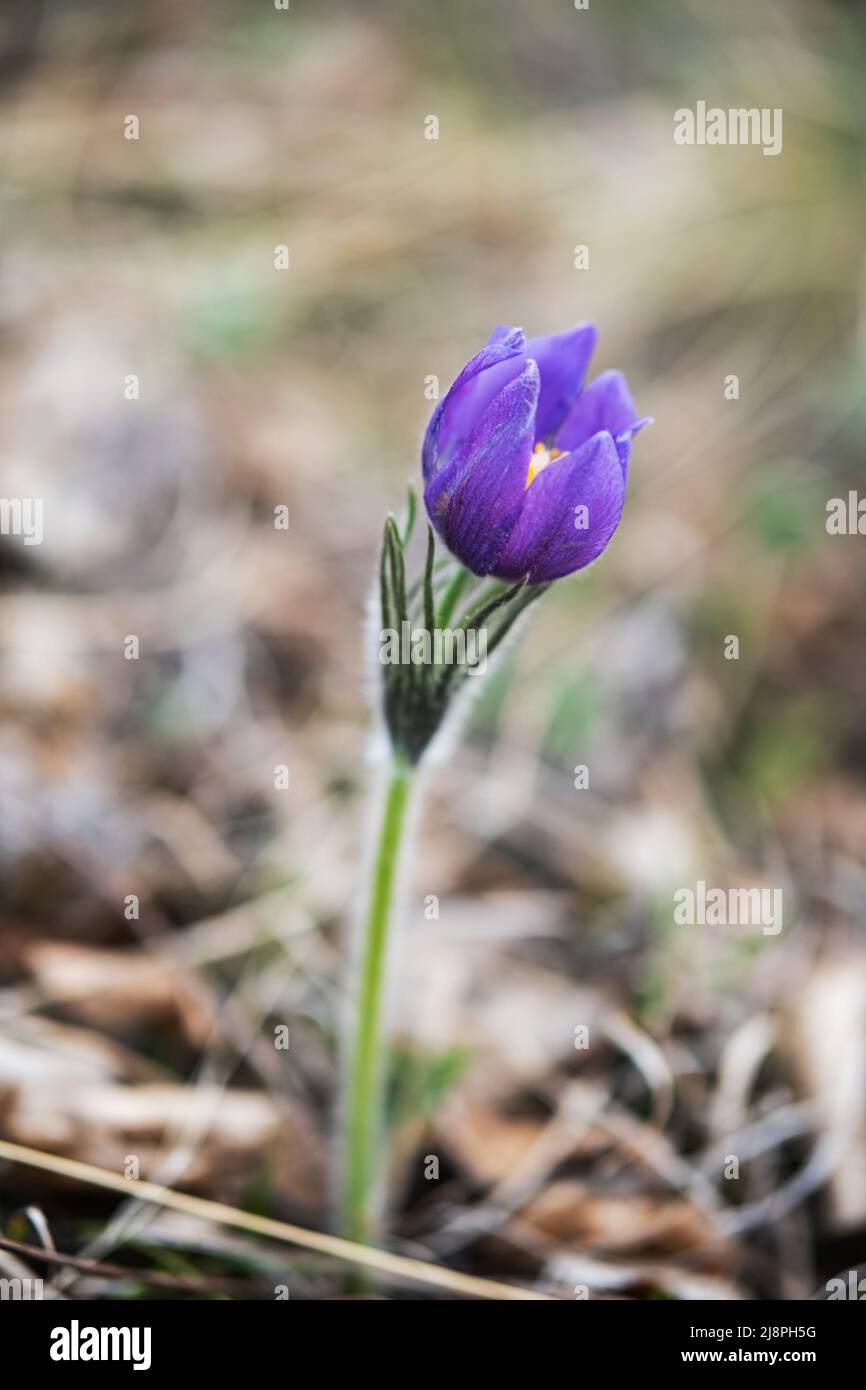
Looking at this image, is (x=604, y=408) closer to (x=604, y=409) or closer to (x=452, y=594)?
(x=604, y=409)

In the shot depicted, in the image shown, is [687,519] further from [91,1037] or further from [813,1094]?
[91,1037]

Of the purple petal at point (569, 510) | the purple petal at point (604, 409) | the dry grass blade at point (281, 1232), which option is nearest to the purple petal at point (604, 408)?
the purple petal at point (604, 409)

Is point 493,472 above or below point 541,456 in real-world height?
below

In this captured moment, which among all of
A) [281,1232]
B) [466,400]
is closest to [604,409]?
[466,400]

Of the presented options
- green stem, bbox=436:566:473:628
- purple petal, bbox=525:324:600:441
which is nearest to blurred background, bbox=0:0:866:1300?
green stem, bbox=436:566:473:628

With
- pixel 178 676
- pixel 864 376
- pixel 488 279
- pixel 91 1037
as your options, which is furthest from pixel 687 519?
pixel 91 1037

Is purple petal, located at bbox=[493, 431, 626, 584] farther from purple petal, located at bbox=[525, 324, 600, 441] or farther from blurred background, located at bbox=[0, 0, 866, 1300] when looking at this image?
blurred background, located at bbox=[0, 0, 866, 1300]

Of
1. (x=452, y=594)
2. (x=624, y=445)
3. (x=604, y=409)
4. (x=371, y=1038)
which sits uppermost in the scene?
(x=604, y=409)
